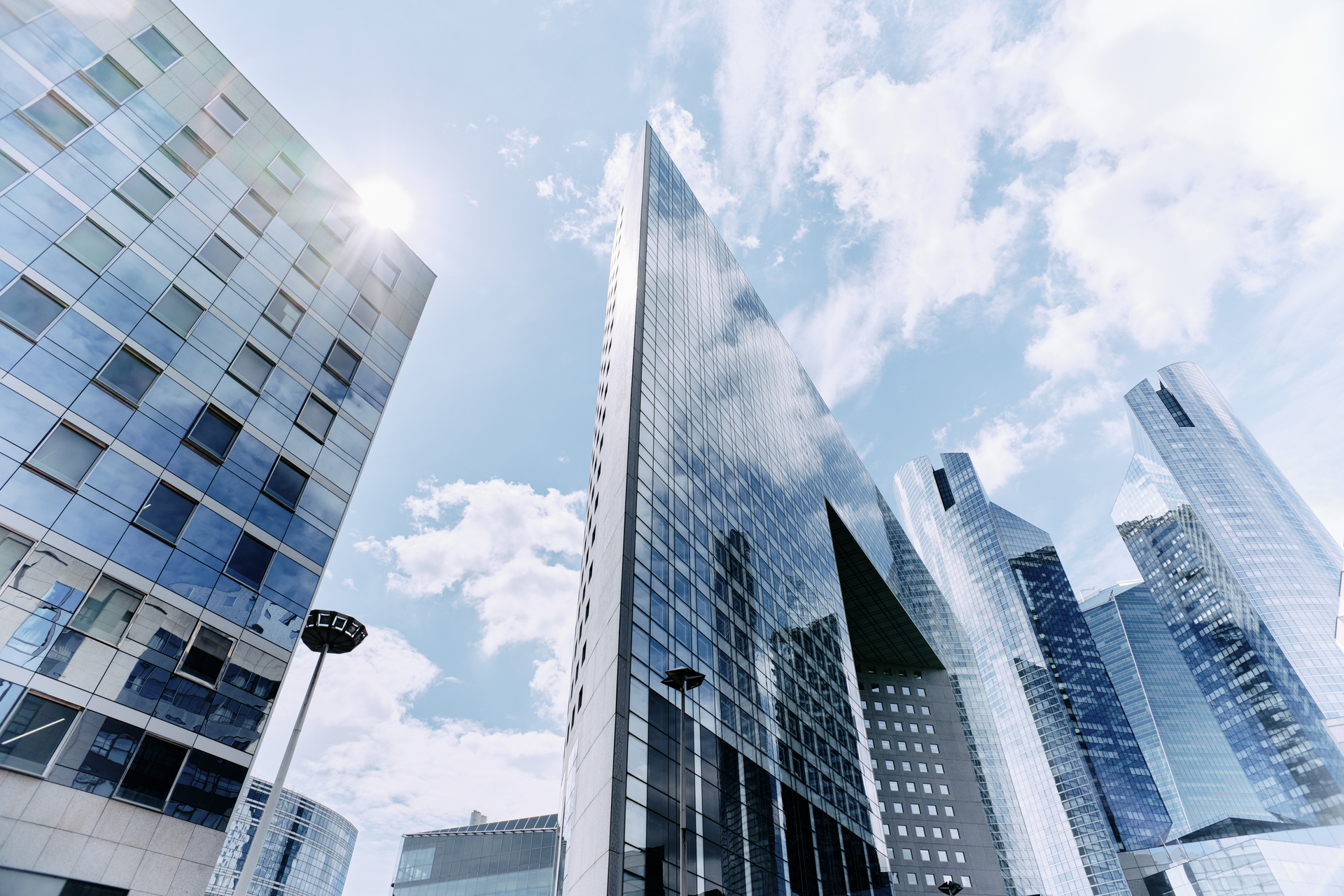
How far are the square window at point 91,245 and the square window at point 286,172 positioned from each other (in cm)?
1104

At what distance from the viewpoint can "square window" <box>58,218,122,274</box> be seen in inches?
984

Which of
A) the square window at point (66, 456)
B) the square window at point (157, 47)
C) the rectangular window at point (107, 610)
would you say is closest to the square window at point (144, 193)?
the square window at point (157, 47)

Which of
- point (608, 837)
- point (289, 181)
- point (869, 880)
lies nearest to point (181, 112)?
point (289, 181)

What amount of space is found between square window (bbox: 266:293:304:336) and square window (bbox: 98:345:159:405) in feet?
23.7

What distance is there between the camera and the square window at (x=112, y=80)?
28.2m

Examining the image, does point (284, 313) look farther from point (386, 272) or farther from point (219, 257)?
point (386, 272)

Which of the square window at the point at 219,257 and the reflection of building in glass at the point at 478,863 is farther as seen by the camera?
the reflection of building in glass at the point at 478,863

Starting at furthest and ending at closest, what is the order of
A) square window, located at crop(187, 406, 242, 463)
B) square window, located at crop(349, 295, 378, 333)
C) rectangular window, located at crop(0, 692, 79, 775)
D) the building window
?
square window, located at crop(349, 295, 378, 333), the building window, square window, located at crop(187, 406, 242, 463), rectangular window, located at crop(0, 692, 79, 775)

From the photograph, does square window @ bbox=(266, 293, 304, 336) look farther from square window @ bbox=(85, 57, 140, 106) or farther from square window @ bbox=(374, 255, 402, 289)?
square window @ bbox=(85, 57, 140, 106)

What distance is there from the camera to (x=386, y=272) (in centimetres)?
4256

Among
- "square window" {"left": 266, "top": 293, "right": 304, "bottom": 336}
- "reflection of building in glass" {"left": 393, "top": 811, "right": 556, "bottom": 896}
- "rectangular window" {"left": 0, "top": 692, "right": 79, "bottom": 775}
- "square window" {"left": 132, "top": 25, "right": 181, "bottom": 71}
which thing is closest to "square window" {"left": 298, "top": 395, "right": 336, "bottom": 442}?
"square window" {"left": 266, "top": 293, "right": 304, "bottom": 336}

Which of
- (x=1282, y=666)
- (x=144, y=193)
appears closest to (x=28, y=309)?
(x=144, y=193)

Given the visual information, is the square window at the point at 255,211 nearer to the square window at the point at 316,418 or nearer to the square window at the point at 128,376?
the square window at the point at 316,418

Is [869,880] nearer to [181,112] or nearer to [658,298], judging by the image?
[658,298]
